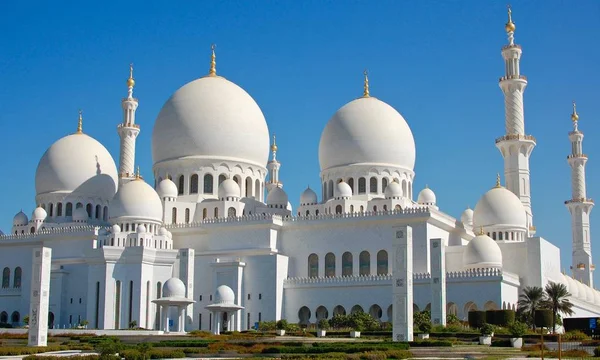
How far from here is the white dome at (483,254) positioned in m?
44.3

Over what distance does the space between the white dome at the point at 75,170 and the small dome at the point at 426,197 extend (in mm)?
19726

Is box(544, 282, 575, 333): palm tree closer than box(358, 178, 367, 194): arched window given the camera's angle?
Yes

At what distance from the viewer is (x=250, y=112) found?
5544 centimetres

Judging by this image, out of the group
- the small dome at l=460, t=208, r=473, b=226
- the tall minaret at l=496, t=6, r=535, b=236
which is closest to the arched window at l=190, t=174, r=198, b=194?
the small dome at l=460, t=208, r=473, b=226

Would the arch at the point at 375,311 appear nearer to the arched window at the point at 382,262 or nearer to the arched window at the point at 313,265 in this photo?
the arched window at the point at 382,262

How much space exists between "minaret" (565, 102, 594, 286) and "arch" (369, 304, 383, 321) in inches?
1038

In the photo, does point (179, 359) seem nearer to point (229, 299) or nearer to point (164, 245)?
point (229, 299)

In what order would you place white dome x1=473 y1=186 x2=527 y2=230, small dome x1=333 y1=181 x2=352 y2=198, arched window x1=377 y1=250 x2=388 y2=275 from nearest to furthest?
1. arched window x1=377 y1=250 x2=388 y2=275
2. white dome x1=473 y1=186 x2=527 y2=230
3. small dome x1=333 y1=181 x2=352 y2=198

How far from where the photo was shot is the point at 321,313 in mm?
46969

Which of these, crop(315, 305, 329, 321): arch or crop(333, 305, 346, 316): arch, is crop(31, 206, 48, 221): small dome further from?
crop(333, 305, 346, 316): arch

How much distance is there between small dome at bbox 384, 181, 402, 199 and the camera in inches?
1962

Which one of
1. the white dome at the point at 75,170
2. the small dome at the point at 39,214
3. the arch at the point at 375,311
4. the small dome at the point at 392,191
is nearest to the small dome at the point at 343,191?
the small dome at the point at 392,191

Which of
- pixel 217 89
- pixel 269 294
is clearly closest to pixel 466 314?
pixel 269 294

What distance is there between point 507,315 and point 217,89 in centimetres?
2463
